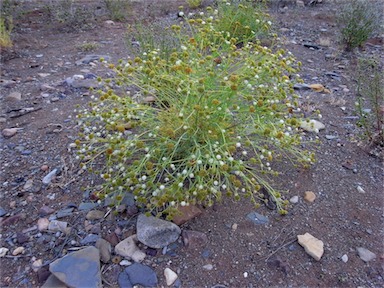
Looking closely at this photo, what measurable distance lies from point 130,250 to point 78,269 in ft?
0.99

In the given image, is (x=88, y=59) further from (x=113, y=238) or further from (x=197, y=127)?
(x=113, y=238)

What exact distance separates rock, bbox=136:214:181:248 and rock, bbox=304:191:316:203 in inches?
36.9

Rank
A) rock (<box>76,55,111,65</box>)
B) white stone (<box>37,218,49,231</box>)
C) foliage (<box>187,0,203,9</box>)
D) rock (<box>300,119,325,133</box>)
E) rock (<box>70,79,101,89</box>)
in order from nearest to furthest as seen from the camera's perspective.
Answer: white stone (<box>37,218,49,231</box>) < rock (<box>300,119,325,133</box>) < rock (<box>70,79,101,89</box>) < rock (<box>76,55,111,65</box>) < foliage (<box>187,0,203,9</box>)

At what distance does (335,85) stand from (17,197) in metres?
3.40

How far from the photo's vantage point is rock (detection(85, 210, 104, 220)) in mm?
2319

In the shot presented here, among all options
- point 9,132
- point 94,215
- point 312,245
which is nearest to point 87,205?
point 94,215

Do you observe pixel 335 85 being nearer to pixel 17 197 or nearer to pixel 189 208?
pixel 189 208

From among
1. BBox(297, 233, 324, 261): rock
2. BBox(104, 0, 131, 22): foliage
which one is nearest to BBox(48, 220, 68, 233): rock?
BBox(297, 233, 324, 261): rock

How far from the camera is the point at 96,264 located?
202 cm

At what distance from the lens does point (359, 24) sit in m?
4.94

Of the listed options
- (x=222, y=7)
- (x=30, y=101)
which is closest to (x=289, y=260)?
(x=30, y=101)

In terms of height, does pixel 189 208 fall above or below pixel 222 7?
below

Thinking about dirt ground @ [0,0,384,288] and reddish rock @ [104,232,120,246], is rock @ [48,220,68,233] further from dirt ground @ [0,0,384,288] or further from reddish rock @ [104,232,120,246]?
reddish rock @ [104,232,120,246]

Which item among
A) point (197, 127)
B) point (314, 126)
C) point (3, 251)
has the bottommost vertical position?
point (3, 251)
